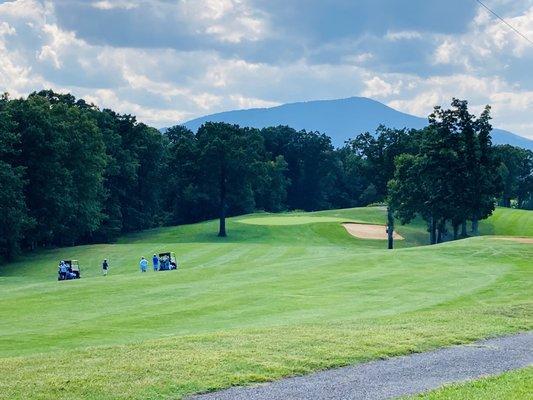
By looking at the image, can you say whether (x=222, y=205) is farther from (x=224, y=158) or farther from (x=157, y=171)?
(x=157, y=171)

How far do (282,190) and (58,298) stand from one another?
350 feet

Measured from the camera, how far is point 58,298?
36.4 meters

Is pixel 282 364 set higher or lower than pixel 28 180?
→ lower

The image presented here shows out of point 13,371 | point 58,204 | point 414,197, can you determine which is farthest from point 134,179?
point 13,371

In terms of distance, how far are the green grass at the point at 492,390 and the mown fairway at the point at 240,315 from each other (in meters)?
3.26

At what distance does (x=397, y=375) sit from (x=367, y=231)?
83444mm

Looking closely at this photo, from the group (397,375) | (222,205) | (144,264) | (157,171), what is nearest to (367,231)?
(222,205)

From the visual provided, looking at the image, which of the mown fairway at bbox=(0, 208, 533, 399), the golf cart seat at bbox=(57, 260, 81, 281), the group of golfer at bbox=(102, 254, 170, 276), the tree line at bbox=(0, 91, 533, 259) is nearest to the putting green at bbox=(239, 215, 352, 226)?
the tree line at bbox=(0, 91, 533, 259)

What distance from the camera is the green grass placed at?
13.8m

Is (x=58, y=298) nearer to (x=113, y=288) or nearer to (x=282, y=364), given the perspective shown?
(x=113, y=288)

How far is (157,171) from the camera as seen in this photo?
106312 mm

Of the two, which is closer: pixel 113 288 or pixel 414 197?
pixel 113 288

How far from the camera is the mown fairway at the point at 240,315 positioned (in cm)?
1600

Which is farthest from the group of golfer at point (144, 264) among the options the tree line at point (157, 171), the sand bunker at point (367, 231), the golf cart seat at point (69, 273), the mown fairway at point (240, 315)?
the sand bunker at point (367, 231)
